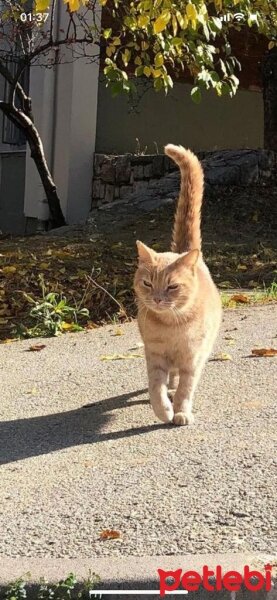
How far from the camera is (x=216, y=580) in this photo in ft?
9.64

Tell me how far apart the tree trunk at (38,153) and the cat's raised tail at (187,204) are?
6.63 meters

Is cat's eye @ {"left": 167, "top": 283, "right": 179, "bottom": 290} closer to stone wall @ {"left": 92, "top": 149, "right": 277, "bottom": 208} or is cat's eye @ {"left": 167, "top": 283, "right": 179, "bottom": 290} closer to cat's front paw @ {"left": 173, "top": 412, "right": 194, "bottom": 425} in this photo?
cat's front paw @ {"left": 173, "top": 412, "right": 194, "bottom": 425}

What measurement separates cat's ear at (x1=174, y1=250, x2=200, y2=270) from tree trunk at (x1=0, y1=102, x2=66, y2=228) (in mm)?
7409

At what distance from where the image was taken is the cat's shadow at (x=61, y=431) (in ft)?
14.6

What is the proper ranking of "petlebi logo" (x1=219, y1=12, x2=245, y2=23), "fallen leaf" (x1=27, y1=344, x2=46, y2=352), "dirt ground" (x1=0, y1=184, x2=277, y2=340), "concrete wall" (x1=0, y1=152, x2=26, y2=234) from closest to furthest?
"fallen leaf" (x1=27, y1=344, x2=46, y2=352)
"dirt ground" (x1=0, y1=184, x2=277, y2=340)
"petlebi logo" (x1=219, y1=12, x2=245, y2=23)
"concrete wall" (x1=0, y1=152, x2=26, y2=234)

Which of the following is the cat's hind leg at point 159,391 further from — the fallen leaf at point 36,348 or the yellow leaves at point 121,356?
the fallen leaf at point 36,348

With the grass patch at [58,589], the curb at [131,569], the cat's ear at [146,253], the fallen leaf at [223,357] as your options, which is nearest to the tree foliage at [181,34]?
the cat's ear at [146,253]

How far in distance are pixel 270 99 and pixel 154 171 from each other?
70.5 inches

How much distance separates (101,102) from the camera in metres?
13.9

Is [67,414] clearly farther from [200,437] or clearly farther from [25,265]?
[25,265]

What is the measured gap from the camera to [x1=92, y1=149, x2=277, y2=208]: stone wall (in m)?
11.8

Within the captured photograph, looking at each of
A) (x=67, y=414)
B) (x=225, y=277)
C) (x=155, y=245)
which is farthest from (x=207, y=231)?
(x=67, y=414)

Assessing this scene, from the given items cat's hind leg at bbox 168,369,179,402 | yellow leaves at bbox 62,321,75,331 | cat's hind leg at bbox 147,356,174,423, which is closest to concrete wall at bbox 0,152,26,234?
yellow leaves at bbox 62,321,75,331

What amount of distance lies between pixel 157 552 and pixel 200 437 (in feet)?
3.94
